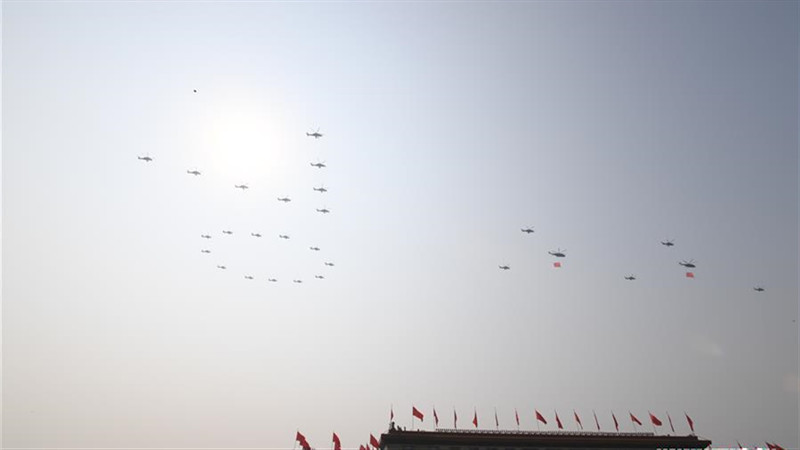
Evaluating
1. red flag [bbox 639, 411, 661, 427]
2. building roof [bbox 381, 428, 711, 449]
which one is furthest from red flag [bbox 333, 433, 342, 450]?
red flag [bbox 639, 411, 661, 427]

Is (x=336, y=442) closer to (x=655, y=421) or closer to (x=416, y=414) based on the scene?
(x=416, y=414)

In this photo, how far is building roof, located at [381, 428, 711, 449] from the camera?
6328cm

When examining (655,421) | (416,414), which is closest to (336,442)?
(416,414)

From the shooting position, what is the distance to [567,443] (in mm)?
A: 65938

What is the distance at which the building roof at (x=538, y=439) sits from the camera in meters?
63.3

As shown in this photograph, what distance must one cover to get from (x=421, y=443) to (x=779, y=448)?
46098mm

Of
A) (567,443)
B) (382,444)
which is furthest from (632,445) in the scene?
(382,444)

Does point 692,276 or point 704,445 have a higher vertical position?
point 692,276

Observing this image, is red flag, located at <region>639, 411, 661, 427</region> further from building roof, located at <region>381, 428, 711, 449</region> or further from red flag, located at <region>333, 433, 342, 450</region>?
red flag, located at <region>333, 433, 342, 450</region>

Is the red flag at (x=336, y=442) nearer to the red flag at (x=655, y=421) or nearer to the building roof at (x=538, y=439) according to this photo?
the building roof at (x=538, y=439)

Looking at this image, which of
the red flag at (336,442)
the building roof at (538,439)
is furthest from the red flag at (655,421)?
the red flag at (336,442)

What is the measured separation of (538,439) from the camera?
65500 millimetres

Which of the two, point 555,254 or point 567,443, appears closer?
point 555,254

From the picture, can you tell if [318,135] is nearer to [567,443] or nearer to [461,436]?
[461,436]
